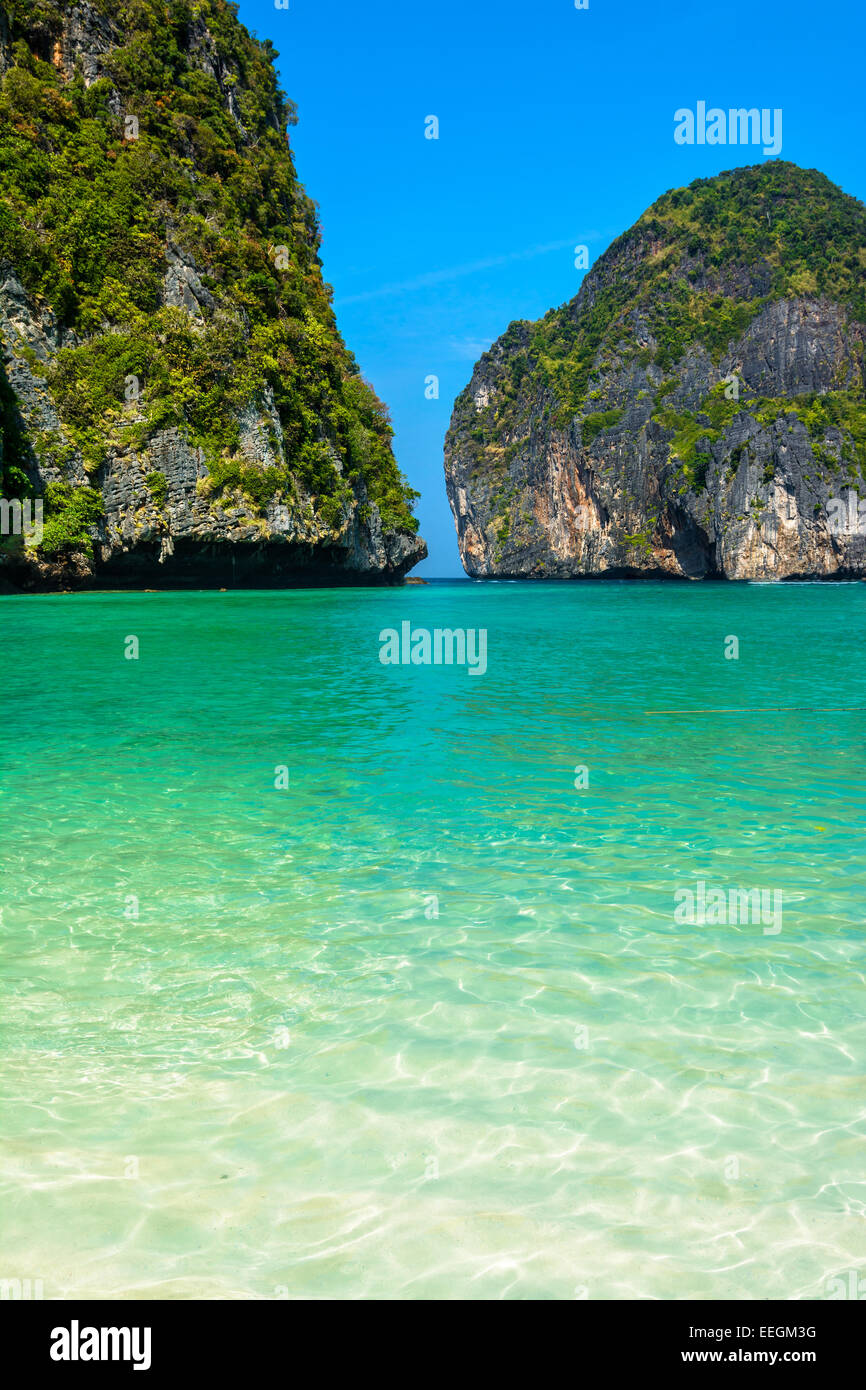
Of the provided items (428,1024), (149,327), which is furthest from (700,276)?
(428,1024)

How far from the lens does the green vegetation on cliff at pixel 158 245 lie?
136 feet

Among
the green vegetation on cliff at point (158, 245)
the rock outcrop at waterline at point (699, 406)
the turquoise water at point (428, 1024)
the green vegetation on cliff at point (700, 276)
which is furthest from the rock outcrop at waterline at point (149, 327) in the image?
the green vegetation on cliff at point (700, 276)

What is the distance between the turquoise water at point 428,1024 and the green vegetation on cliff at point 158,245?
35924 millimetres

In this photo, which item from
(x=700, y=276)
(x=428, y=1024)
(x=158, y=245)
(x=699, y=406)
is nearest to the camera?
(x=428, y=1024)

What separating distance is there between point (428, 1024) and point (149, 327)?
1823 inches

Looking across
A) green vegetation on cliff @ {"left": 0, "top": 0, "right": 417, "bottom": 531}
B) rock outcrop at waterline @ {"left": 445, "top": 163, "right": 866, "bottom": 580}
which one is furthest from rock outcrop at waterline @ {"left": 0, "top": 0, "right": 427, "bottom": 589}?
rock outcrop at waterline @ {"left": 445, "top": 163, "right": 866, "bottom": 580}

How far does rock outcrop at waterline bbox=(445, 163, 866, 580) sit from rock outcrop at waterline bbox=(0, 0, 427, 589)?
171 feet

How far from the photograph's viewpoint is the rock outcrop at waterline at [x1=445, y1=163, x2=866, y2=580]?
8731 cm

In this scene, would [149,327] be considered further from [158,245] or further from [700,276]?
[700,276]

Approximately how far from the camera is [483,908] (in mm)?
5211

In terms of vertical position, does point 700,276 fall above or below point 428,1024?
above

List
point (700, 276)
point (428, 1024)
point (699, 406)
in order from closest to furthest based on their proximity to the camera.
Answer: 1. point (428, 1024)
2. point (699, 406)
3. point (700, 276)

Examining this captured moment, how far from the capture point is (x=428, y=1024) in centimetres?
396

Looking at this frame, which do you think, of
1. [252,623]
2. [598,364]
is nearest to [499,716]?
[252,623]
